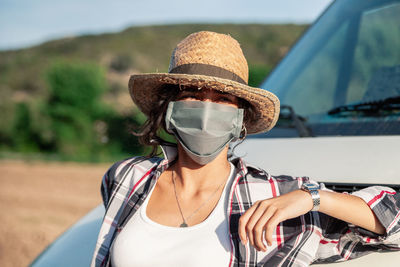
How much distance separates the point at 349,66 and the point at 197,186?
1.58m

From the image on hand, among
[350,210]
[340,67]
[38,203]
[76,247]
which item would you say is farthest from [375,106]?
[38,203]

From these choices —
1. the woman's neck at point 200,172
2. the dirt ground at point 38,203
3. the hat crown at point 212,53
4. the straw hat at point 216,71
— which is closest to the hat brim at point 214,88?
the straw hat at point 216,71

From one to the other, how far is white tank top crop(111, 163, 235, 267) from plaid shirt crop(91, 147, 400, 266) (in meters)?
0.05

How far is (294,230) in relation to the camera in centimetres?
181

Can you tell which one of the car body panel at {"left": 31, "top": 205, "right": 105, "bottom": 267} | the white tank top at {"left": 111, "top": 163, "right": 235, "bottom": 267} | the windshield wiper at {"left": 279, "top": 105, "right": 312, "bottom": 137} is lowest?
the car body panel at {"left": 31, "top": 205, "right": 105, "bottom": 267}

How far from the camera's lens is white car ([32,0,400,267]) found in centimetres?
192

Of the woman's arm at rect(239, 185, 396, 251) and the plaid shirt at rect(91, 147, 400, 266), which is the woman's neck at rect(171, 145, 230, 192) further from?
the woman's arm at rect(239, 185, 396, 251)

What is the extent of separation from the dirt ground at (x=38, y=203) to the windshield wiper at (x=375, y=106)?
14.6 ft

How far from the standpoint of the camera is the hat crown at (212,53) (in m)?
2.11

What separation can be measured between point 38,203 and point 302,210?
888 cm

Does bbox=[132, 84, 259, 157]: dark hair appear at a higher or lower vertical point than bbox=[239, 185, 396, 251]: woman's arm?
higher

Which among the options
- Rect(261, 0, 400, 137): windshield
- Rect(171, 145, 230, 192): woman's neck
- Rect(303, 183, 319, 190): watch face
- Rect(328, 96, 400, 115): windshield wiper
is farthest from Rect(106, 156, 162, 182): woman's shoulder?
Rect(328, 96, 400, 115): windshield wiper

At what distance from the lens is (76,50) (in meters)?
80.1

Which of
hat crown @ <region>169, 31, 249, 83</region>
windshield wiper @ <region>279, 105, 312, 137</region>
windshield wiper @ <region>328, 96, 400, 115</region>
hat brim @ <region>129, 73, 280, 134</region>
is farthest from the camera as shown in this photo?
windshield wiper @ <region>279, 105, 312, 137</region>
